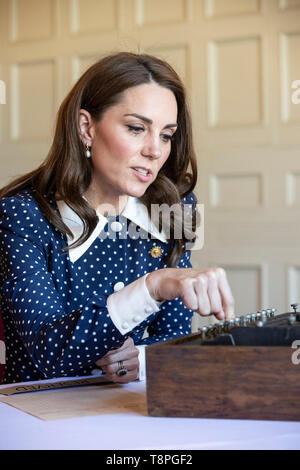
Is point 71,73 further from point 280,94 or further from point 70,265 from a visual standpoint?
point 70,265

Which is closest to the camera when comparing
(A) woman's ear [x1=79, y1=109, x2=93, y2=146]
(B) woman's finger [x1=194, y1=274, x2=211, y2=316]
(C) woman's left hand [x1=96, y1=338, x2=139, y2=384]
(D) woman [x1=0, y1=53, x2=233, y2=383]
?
(B) woman's finger [x1=194, y1=274, x2=211, y2=316]

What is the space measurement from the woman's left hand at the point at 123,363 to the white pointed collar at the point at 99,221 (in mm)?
362

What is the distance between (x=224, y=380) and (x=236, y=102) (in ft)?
9.23


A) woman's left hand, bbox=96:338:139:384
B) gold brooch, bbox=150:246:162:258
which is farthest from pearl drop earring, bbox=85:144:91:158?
woman's left hand, bbox=96:338:139:384

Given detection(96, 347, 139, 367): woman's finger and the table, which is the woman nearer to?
detection(96, 347, 139, 367): woman's finger

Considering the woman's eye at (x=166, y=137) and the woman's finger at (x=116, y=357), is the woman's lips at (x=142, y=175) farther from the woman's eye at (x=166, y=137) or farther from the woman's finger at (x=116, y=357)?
the woman's finger at (x=116, y=357)

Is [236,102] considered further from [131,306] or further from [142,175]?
[131,306]

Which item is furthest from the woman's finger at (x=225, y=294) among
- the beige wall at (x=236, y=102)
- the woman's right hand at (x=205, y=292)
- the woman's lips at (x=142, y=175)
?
the beige wall at (x=236, y=102)

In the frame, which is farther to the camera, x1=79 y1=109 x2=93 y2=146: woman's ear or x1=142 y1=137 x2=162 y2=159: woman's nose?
x1=79 y1=109 x2=93 y2=146: woman's ear

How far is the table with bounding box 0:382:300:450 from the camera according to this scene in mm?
898

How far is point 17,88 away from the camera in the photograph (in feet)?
13.6

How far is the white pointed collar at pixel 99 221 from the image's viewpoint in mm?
1732

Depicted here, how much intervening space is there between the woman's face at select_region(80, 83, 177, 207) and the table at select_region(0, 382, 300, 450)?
794 millimetres
